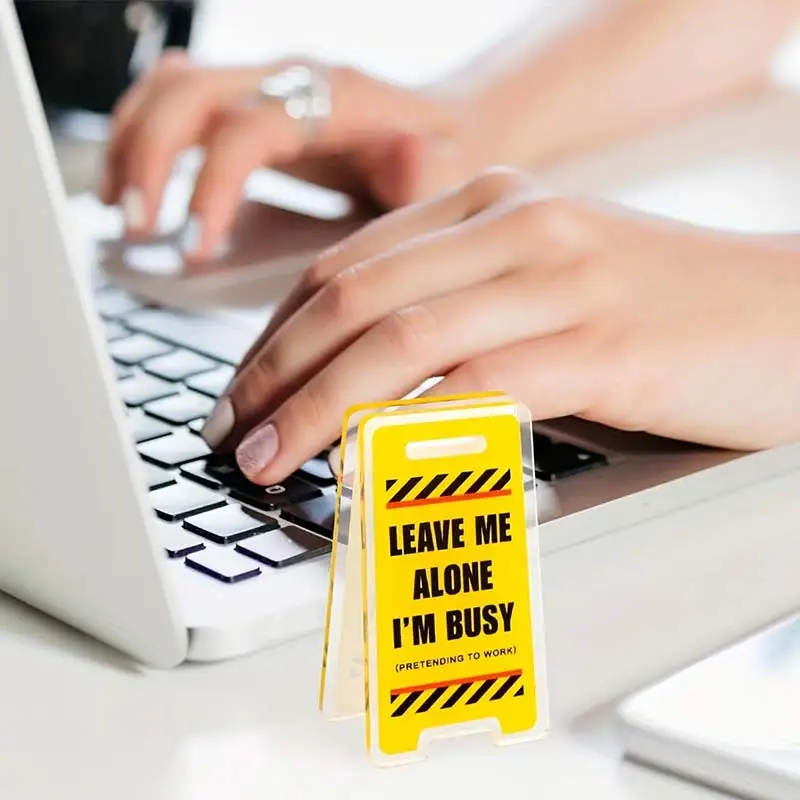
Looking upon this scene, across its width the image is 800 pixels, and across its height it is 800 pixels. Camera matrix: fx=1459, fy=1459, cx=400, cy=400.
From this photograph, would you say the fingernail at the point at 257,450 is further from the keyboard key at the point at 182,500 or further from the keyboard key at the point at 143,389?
the keyboard key at the point at 143,389

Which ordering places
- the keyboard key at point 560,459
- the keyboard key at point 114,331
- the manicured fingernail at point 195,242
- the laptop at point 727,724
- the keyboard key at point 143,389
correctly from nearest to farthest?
the laptop at point 727,724
the keyboard key at point 560,459
the keyboard key at point 143,389
the keyboard key at point 114,331
the manicured fingernail at point 195,242

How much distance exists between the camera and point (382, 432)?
0.48 metres

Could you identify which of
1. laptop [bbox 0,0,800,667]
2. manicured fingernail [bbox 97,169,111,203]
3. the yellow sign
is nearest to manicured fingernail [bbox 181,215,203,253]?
manicured fingernail [bbox 97,169,111,203]

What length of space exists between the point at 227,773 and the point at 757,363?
1.22ft

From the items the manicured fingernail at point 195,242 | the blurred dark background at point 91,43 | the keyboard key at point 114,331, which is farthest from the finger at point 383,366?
the blurred dark background at point 91,43

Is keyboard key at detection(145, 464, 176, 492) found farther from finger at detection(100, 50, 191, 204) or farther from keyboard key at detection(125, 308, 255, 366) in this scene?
finger at detection(100, 50, 191, 204)

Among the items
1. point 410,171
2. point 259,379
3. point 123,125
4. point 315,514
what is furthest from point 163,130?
point 315,514

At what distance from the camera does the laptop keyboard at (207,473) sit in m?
0.58

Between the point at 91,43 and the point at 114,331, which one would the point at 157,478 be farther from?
the point at 91,43

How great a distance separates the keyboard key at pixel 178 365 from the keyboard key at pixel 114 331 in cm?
6

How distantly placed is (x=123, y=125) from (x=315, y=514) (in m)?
0.68

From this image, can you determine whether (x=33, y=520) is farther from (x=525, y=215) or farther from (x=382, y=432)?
(x=525, y=215)

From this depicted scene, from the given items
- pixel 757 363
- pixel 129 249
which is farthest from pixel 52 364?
pixel 129 249

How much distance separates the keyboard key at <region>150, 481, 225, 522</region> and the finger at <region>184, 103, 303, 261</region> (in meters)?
0.45
